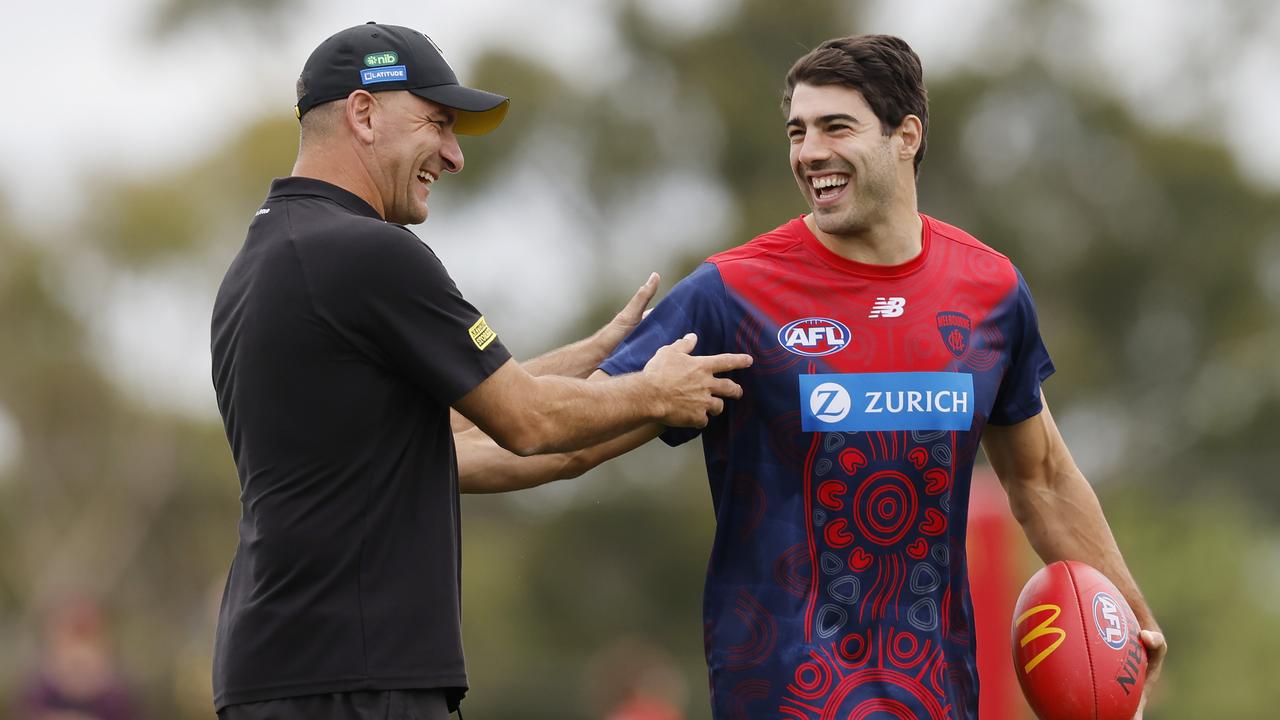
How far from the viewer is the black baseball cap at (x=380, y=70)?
4.98 meters

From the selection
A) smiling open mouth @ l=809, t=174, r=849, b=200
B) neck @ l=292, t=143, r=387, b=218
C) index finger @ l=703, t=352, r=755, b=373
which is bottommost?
index finger @ l=703, t=352, r=755, b=373

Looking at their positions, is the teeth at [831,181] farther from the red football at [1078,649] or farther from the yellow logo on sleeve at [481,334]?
the red football at [1078,649]

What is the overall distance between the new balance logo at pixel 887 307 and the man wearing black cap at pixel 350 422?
38.4 inches

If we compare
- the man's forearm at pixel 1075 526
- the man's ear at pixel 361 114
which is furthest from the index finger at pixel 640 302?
the man's forearm at pixel 1075 526

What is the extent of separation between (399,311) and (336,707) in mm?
1048

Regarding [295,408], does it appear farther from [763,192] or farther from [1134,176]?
[1134,176]

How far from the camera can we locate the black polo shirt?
180 inches

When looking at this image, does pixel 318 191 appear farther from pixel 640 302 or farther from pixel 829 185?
pixel 829 185

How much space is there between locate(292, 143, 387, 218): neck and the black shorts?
1.40 meters

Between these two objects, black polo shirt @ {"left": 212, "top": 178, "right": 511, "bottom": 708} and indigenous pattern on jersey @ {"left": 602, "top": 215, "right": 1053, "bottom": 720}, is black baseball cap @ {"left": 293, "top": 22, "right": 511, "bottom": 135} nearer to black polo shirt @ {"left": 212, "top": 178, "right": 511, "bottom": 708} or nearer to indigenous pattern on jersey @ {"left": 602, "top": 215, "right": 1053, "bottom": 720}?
black polo shirt @ {"left": 212, "top": 178, "right": 511, "bottom": 708}

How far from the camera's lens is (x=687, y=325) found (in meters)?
5.39

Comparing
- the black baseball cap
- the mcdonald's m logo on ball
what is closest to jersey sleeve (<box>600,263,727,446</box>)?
the black baseball cap

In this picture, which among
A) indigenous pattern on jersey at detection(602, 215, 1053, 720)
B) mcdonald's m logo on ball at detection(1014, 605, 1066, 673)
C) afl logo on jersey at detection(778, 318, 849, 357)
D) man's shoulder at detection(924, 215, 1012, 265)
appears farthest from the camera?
man's shoulder at detection(924, 215, 1012, 265)

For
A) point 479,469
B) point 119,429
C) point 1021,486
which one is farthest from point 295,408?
point 119,429
